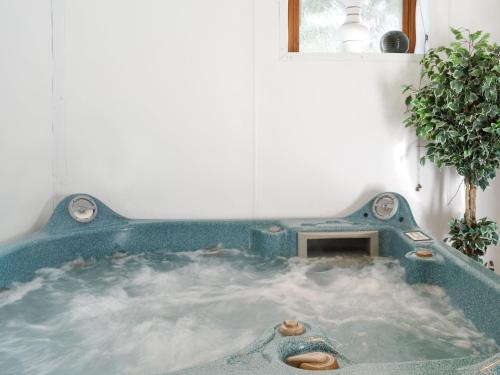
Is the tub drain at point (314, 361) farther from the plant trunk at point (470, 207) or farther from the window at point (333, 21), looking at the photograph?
the window at point (333, 21)

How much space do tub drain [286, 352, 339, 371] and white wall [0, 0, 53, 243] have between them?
1.97 metres

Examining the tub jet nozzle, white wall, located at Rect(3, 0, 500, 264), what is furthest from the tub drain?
white wall, located at Rect(3, 0, 500, 264)

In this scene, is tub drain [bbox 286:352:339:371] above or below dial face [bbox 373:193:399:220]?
below

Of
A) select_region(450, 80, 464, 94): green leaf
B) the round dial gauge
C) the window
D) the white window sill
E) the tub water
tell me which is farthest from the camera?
the window

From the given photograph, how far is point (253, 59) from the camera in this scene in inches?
105

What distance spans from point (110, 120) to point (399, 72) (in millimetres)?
1679

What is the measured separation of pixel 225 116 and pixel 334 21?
37.0 inches

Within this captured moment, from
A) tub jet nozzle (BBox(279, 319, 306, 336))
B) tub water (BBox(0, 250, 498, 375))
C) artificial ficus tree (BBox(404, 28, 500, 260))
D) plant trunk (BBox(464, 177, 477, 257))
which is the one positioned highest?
artificial ficus tree (BBox(404, 28, 500, 260))

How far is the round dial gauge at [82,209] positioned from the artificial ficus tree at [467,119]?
176 centimetres

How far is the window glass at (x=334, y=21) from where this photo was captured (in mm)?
2896

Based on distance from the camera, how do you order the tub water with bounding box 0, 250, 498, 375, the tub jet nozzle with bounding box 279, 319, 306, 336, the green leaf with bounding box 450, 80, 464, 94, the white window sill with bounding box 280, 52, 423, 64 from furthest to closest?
the white window sill with bounding box 280, 52, 423, 64 < the green leaf with bounding box 450, 80, 464, 94 < the tub water with bounding box 0, 250, 498, 375 < the tub jet nozzle with bounding box 279, 319, 306, 336

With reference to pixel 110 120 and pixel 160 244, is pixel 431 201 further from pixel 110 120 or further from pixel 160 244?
pixel 110 120

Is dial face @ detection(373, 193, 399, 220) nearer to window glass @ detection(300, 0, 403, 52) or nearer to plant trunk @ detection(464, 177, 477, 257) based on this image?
plant trunk @ detection(464, 177, 477, 257)

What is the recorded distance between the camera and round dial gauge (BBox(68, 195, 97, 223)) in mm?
2436
